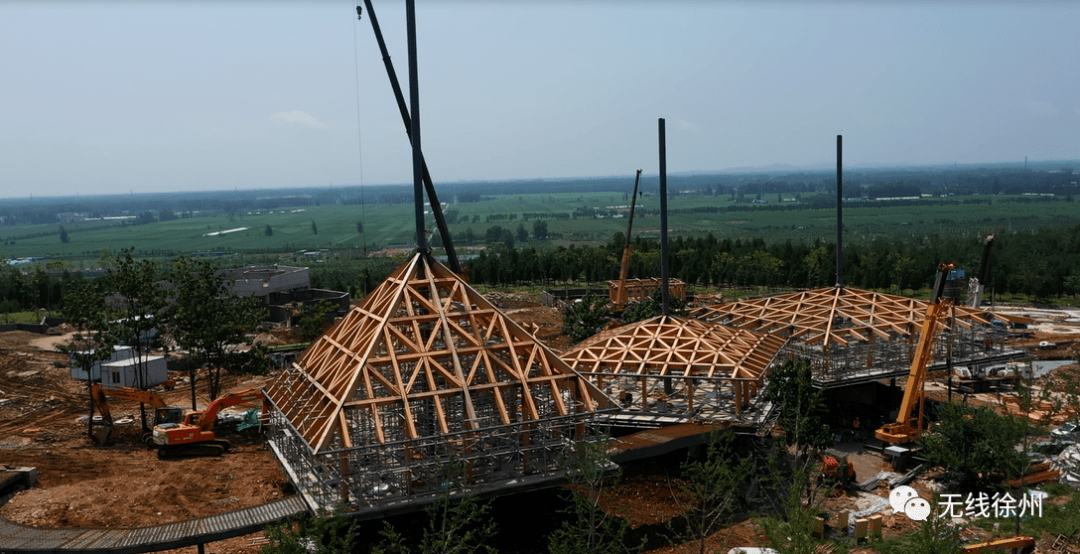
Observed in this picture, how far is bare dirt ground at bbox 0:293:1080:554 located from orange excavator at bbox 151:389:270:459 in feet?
1.81

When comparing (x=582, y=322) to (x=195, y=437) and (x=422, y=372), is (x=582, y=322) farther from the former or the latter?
(x=422, y=372)

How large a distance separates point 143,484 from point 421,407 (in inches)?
407

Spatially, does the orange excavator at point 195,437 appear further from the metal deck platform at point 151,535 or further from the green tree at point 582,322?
the green tree at point 582,322

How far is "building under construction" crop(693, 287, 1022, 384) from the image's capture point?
115ft

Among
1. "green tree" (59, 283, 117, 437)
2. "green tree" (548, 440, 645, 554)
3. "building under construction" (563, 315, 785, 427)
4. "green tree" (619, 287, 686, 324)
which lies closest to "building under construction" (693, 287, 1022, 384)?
"building under construction" (563, 315, 785, 427)

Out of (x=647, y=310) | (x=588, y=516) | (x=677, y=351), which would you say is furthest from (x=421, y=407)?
(x=647, y=310)

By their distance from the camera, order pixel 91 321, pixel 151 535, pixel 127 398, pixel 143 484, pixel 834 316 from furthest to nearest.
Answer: pixel 834 316
pixel 91 321
pixel 127 398
pixel 143 484
pixel 151 535

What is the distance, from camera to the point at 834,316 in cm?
3766

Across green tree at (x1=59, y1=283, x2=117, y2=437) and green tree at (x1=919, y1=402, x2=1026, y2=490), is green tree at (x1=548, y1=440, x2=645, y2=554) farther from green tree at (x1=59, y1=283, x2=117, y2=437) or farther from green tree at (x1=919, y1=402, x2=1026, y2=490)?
green tree at (x1=59, y1=283, x2=117, y2=437)

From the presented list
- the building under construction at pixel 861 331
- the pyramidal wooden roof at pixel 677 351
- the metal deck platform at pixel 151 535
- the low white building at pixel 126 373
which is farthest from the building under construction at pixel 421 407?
the low white building at pixel 126 373

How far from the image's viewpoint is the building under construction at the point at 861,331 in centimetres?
3497

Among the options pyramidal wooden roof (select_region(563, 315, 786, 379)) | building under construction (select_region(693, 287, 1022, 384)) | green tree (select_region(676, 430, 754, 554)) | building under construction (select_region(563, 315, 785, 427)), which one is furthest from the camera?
building under construction (select_region(693, 287, 1022, 384))

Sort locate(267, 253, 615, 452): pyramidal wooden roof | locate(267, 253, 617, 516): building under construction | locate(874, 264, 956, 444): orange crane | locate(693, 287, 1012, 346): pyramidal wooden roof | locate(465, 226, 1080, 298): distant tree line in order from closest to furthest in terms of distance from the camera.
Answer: locate(267, 253, 617, 516): building under construction < locate(267, 253, 615, 452): pyramidal wooden roof < locate(874, 264, 956, 444): orange crane < locate(693, 287, 1012, 346): pyramidal wooden roof < locate(465, 226, 1080, 298): distant tree line

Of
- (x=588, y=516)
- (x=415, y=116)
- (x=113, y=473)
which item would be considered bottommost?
(x=113, y=473)
